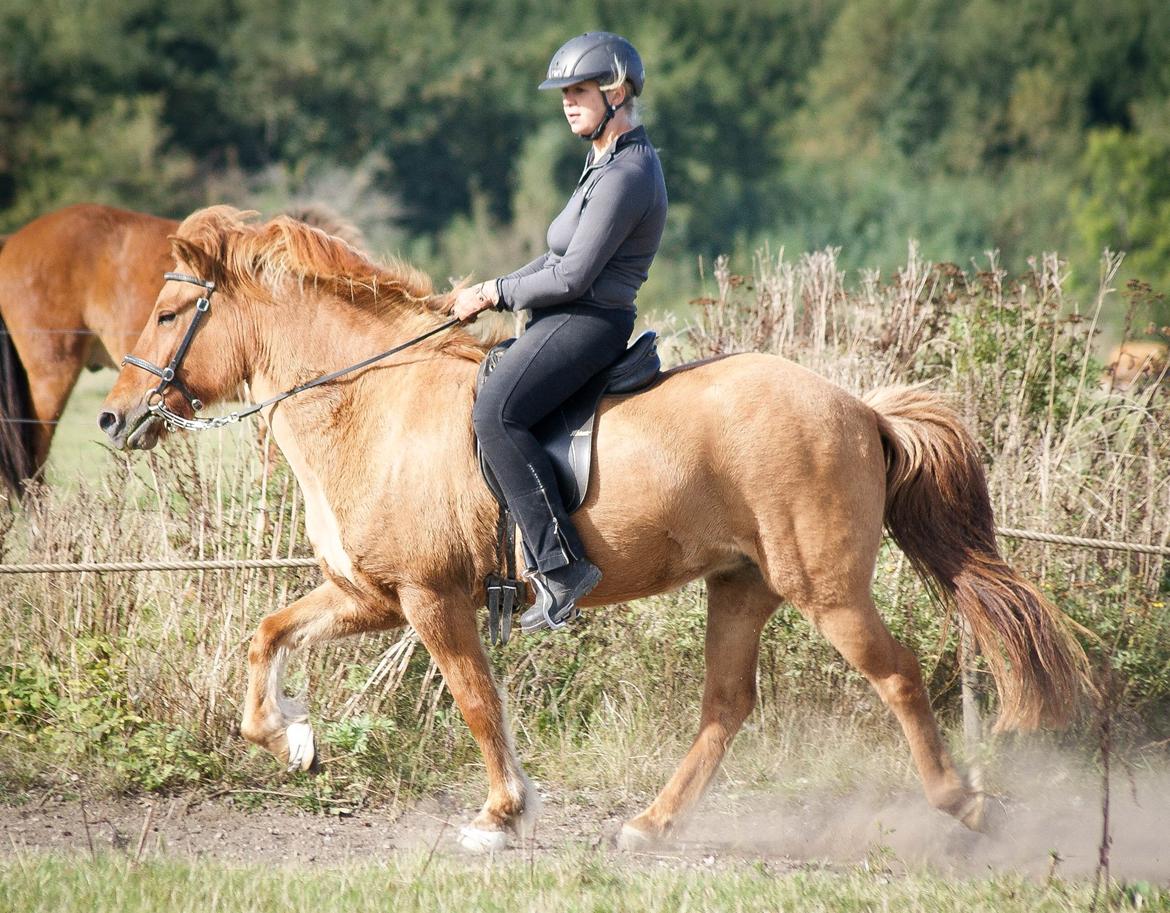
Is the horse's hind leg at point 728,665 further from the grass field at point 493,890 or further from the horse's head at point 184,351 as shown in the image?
the horse's head at point 184,351

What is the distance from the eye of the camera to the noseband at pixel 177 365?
204 inches

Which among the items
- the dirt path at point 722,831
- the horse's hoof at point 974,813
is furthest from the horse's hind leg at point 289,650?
the horse's hoof at point 974,813

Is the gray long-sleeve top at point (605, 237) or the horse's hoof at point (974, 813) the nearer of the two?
the gray long-sleeve top at point (605, 237)

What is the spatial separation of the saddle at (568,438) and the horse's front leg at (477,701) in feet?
0.47

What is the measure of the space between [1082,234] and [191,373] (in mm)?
36116

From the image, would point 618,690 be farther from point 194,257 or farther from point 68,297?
point 68,297

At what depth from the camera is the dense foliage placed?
1577 inches

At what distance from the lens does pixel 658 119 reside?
49.4m

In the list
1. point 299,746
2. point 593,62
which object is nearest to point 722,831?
point 299,746

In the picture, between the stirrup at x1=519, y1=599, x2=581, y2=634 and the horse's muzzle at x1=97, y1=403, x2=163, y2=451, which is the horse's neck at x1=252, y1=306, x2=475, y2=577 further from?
the stirrup at x1=519, y1=599, x2=581, y2=634

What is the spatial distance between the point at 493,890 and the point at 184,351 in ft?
7.99

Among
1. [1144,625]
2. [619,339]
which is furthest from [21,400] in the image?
[1144,625]

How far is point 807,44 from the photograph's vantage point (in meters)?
58.9

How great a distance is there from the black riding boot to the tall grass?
4.61 ft
